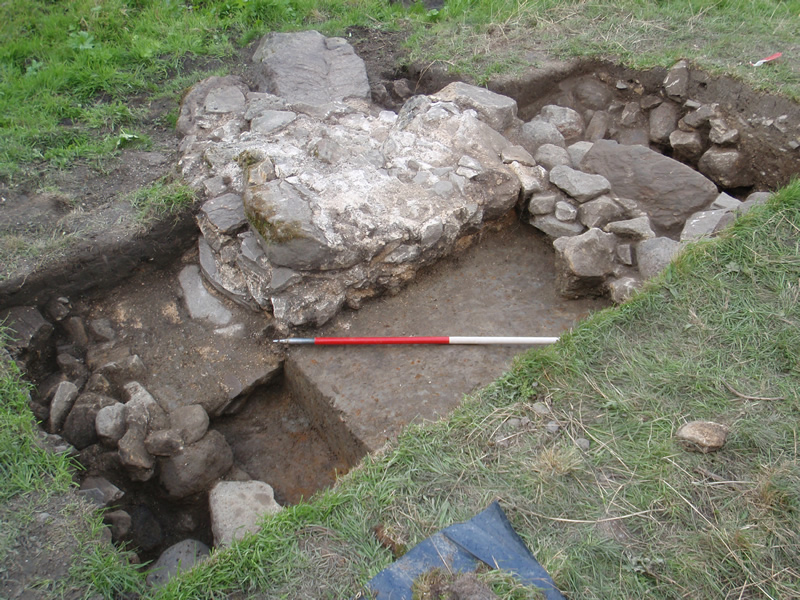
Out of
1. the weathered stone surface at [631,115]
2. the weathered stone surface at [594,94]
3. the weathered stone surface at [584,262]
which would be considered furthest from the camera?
the weathered stone surface at [594,94]

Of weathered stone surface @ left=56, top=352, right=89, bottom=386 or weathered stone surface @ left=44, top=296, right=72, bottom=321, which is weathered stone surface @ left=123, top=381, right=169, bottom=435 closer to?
weathered stone surface @ left=56, top=352, right=89, bottom=386

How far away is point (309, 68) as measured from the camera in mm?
4824

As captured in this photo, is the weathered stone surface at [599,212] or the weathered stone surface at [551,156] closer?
the weathered stone surface at [599,212]

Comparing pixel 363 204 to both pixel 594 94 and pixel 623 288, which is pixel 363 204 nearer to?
pixel 623 288

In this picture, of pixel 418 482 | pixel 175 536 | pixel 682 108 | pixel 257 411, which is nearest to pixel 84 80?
pixel 257 411

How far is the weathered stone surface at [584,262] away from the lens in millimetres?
3392

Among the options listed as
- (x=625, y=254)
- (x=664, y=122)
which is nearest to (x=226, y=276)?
(x=625, y=254)

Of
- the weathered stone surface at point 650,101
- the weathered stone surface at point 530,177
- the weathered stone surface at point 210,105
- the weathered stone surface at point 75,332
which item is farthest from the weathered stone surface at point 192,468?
the weathered stone surface at point 650,101

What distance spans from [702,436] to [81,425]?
9.41 feet

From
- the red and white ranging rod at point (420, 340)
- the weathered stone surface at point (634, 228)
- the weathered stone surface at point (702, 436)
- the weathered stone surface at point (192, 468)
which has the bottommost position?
the weathered stone surface at point (192, 468)

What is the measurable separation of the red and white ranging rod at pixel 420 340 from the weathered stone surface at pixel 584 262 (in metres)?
0.45

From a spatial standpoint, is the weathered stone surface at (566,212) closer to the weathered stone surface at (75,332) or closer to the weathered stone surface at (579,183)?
the weathered stone surface at (579,183)

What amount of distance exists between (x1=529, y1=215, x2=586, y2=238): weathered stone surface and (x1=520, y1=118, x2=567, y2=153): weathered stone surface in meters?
0.79

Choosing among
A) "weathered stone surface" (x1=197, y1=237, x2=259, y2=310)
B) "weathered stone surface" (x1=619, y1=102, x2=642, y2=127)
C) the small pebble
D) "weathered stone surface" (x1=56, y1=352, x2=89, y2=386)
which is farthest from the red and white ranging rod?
"weathered stone surface" (x1=619, y1=102, x2=642, y2=127)
